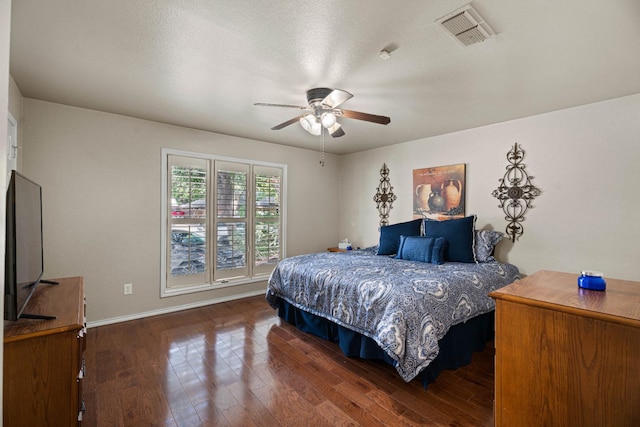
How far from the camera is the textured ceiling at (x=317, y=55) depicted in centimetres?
162

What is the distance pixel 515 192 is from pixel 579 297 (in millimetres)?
2563

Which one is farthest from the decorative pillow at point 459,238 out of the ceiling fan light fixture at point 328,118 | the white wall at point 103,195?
the white wall at point 103,195

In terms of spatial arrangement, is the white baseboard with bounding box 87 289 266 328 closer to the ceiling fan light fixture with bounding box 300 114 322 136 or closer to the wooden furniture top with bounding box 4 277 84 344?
the wooden furniture top with bounding box 4 277 84 344

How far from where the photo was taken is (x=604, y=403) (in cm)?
105

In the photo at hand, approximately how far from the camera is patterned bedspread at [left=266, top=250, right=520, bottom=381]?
208 centimetres

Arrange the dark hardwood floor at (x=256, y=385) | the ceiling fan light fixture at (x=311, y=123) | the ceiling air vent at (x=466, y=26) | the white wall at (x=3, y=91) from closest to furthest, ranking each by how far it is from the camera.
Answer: the white wall at (x=3, y=91)
the ceiling air vent at (x=466, y=26)
the dark hardwood floor at (x=256, y=385)
the ceiling fan light fixture at (x=311, y=123)

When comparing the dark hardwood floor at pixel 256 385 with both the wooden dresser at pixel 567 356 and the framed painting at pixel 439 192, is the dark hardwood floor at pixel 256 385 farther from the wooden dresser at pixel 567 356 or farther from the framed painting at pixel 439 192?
the framed painting at pixel 439 192

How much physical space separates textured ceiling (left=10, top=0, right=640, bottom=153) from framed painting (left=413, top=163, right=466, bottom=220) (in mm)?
929

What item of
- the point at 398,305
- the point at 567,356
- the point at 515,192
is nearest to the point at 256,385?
the point at 398,305

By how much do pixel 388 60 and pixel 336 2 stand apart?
27.5 inches

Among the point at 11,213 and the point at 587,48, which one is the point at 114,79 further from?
the point at 587,48

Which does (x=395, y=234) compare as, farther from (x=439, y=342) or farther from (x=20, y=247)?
(x=20, y=247)

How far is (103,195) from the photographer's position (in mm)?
3316

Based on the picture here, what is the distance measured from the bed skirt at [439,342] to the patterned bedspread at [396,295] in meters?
0.13
